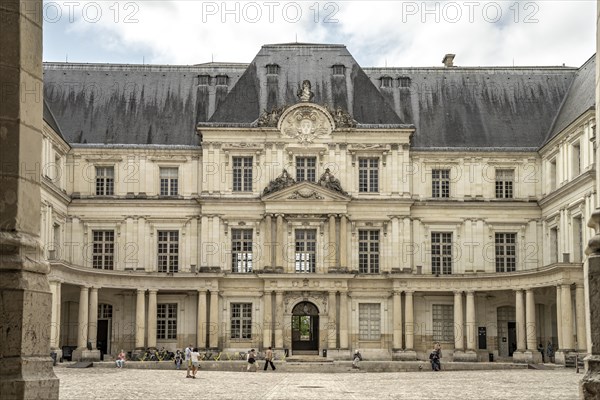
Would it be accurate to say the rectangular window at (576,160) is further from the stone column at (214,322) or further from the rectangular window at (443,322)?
the stone column at (214,322)

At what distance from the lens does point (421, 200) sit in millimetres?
53344

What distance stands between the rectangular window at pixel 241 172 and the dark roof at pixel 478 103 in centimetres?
932

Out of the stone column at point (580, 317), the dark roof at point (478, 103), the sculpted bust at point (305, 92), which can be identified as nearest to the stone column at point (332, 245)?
the sculpted bust at point (305, 92)

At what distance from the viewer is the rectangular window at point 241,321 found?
51750 millimetres

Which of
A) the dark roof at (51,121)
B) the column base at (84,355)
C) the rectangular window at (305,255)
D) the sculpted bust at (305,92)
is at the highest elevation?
the sculpted bust at (305,92)

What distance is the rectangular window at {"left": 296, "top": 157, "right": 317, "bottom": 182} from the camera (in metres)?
52.7

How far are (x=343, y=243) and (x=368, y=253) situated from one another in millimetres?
1638

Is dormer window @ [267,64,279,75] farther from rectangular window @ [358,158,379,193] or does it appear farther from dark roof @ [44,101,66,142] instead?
dark roof @ [44,101,66,142]

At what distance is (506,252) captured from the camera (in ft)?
174

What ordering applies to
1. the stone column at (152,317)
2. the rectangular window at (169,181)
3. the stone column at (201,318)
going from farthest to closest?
the rectangular window at (169,181)
the stone column at (201,318)
the stone column at (152,317)

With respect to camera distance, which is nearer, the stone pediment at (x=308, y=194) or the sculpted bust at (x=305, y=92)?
the stone pediment at (x=308, y=194)

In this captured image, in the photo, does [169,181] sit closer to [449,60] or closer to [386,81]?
[386,81]

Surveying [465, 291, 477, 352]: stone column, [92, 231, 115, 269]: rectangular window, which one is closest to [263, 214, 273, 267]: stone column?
[92, 231, 115, 269]: rectangular window

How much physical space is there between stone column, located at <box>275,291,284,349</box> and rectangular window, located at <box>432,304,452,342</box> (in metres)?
8.28
